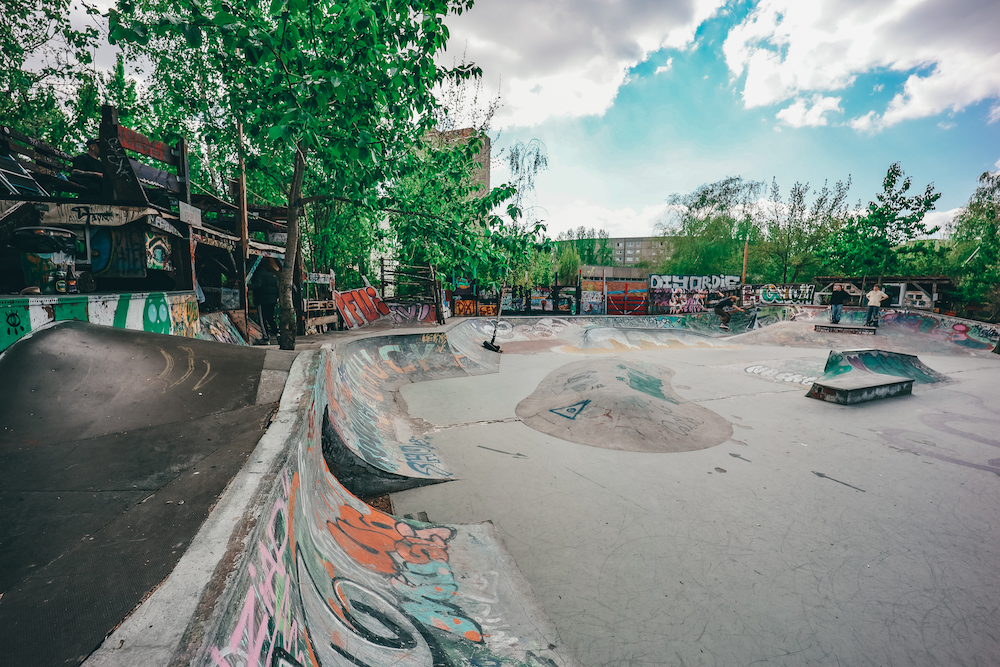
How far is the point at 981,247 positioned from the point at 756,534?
3532cm

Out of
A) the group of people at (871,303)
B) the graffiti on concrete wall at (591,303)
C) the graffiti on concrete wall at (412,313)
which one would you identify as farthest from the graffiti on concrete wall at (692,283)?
the graffiti on concrete wall at (412,313)

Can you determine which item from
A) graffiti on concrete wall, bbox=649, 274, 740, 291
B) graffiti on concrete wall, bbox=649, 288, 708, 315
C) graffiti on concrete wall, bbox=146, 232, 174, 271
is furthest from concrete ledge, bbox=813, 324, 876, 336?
graffiti on concrete wall, bbox=146, 232, 174, 271

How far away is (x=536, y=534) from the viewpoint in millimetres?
3711

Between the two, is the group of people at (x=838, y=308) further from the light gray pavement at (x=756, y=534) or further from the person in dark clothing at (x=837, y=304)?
the light gray pavement at (x=756, y=534)

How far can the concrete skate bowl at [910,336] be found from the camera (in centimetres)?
1614

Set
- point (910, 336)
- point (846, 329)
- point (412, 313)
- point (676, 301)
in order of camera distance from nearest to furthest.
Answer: point (412, 313) < point (846, 329) < point (910, 336) < point (676, 301)

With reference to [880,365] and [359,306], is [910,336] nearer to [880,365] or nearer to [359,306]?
[880,365]

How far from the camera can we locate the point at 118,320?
526cm

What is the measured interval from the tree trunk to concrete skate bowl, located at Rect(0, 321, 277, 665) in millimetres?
3526

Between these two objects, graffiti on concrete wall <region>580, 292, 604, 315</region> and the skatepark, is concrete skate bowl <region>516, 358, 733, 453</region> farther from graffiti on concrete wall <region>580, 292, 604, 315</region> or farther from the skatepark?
graffiti on concrete wall <region>580, 292, 604, 315</region>

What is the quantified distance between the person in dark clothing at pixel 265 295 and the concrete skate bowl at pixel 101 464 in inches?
335

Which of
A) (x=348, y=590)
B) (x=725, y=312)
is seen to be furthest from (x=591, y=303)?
(x=348, y=590)

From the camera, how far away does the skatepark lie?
1460 mm

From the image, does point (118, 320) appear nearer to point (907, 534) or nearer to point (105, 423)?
point (105, 423)
